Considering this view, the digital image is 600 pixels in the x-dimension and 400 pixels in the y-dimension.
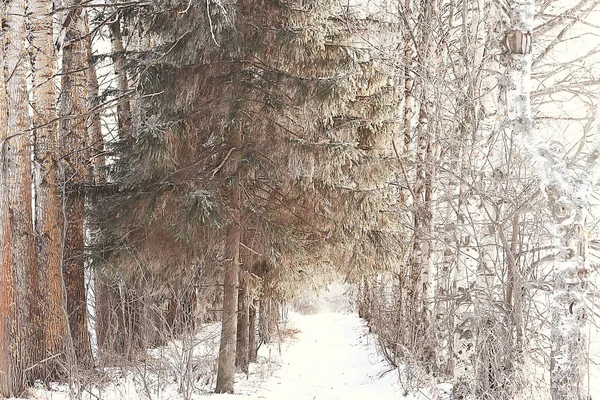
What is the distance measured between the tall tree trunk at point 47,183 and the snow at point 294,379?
95 cm

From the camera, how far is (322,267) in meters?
9.34

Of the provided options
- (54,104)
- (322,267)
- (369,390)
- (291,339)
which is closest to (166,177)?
(54,104)

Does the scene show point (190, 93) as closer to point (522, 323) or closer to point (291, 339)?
point (522, 323)

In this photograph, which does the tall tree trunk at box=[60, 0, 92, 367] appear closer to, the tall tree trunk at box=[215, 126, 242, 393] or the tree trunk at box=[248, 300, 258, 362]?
the tall tree trunk at box=[215, 126, 242, 393]

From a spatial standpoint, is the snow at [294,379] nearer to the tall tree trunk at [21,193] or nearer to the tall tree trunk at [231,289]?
the tall tree trunk at [231,289]

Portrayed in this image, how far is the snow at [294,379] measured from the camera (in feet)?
24.5

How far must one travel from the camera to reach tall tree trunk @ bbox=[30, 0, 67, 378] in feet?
26.8

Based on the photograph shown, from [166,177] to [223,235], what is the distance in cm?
122

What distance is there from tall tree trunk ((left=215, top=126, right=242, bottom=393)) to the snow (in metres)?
0.26

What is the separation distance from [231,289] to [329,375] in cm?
480

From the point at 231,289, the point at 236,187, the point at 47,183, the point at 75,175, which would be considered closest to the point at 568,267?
the point at 236,187

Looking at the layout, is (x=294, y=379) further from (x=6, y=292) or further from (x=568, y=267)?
(x=568, y=267)

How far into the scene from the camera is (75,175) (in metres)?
9.18

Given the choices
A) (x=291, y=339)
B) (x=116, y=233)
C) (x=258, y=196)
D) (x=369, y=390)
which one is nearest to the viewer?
(x=116, y=233)
